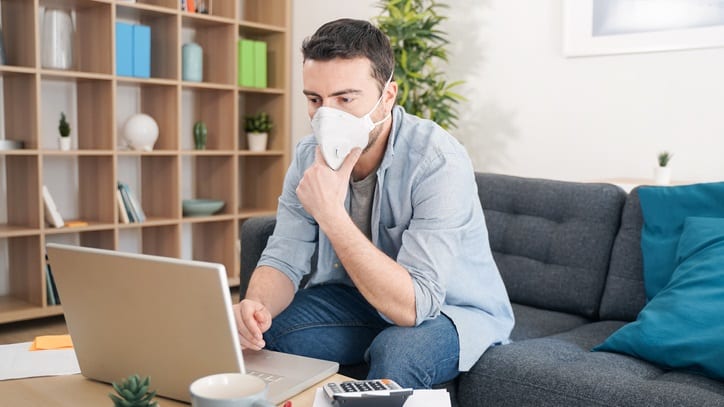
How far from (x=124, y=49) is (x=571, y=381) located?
9.13ft

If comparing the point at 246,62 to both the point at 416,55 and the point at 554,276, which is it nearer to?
the point at 416,55

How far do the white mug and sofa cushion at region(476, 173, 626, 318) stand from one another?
143cm

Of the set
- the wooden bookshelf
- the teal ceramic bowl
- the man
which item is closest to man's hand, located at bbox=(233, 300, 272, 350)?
the man

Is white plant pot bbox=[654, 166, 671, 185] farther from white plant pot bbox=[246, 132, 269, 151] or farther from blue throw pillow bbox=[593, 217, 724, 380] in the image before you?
white plant pot bbox=[246, 132, 269, 151]

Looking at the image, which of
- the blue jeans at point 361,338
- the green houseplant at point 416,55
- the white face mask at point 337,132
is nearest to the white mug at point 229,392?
the blue jeans at point 361,338

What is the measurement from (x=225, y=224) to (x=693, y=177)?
243cm

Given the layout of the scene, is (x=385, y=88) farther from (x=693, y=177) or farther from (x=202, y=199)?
(x=202, y=199)

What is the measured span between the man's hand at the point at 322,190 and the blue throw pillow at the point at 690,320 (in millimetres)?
740

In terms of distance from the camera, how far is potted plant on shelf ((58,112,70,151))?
336cm

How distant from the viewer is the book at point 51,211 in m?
3.28

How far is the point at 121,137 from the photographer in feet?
12.3

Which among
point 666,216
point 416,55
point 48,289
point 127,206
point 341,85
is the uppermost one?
point 416,55

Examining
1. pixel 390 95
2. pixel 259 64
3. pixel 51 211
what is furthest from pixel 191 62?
pixel 390 95

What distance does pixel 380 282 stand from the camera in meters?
1.44
